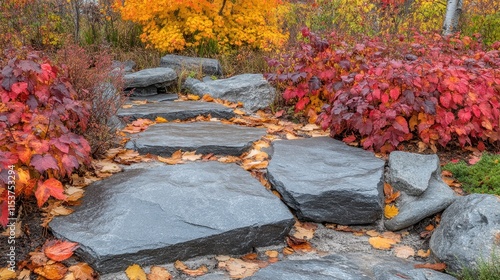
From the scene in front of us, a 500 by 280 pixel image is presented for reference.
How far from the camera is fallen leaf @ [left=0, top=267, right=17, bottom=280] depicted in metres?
2.48

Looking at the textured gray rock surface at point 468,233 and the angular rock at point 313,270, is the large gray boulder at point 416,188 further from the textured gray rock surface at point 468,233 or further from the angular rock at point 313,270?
the angular rock at point 313,270

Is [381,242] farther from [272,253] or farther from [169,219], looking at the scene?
[169,219]

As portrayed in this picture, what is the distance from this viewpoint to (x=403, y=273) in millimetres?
2705

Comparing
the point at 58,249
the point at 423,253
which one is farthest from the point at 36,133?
the point at 423,253

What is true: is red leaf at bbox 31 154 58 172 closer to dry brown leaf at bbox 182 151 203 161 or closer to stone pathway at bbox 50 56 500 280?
stone pathway at bbox 50 56 500 280

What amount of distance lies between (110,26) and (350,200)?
721cm

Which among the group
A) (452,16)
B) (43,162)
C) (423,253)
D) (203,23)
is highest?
(452,16)

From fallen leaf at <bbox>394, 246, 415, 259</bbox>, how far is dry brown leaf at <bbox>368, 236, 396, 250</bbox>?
0.05 metres

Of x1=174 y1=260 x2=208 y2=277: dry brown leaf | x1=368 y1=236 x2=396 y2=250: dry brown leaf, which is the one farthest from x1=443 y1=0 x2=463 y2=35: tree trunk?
x1=174 y1=260 x2=208 y2=277: dry brown leaf

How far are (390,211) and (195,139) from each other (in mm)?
1720

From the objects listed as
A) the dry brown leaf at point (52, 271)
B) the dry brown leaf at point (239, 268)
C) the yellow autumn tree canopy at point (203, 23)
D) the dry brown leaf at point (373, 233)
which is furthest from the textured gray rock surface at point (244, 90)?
the dry brown leaf at point (52, 271)

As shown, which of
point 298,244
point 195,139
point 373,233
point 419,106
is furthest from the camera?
point 195,139

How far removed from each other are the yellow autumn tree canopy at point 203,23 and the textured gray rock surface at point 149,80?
1.41 metres

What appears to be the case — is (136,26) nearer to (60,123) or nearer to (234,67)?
(234,67)
